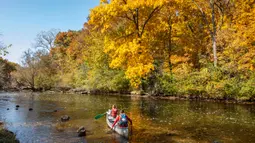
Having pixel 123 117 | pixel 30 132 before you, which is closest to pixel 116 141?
pixel 123 117

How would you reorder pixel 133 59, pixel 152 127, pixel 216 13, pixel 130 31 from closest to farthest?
pixel 152 127 < pixel 133 59 < pixel 130 31 < pixel 216 13

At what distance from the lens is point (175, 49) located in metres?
39.4

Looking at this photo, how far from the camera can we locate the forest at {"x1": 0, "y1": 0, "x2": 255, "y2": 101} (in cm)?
2816

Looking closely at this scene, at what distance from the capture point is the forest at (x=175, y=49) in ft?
92.4

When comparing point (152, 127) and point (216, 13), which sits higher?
point (216, 13)

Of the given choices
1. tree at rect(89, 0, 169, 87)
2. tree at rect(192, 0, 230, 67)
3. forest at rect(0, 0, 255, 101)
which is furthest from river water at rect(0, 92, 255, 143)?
tree at rect(192, 0, 230, 67)

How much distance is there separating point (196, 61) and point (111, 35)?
1356cm

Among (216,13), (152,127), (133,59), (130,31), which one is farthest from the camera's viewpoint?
(216,13)

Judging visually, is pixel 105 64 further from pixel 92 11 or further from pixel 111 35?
pixel 92 11

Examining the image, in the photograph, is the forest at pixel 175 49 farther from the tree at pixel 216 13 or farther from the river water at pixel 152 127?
the river water at pixel 152 127

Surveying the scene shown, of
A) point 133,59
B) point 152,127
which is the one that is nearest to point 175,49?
point 133,59

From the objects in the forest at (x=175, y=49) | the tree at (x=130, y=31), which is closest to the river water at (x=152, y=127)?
the forest at (x=175, y=49)

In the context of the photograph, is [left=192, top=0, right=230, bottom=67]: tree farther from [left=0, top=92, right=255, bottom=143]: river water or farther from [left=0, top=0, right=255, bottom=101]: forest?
[left=0, top=92, right=255, bottom=143]: river water

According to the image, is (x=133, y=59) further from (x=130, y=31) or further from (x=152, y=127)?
(x=152, y=127)
